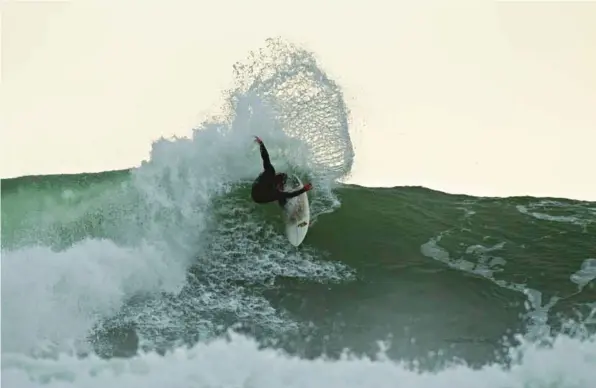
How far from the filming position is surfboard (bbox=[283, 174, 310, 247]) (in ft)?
23.2

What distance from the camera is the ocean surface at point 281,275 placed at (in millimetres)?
4898

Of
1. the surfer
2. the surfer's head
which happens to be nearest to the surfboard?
the surfer's head

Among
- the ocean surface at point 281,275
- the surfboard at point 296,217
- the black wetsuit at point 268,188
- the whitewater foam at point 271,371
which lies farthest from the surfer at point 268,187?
the whitewater foam at point 271,371

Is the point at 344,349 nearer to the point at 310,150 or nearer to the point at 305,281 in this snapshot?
the point at 305,281

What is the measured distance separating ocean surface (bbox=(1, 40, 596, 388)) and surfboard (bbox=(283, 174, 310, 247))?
0.13m

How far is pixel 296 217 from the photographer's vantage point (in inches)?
282

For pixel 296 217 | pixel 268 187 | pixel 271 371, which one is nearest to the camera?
pixel 271 371

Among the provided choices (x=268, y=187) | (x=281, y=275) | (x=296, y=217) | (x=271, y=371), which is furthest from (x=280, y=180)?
(x=271, y=371)

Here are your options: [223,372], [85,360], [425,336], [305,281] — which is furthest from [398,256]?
[85,360]

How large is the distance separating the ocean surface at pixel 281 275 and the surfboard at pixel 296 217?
0.42 ft

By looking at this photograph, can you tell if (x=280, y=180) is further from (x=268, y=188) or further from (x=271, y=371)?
(x=271, y=371)

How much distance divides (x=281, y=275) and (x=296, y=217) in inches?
34.6

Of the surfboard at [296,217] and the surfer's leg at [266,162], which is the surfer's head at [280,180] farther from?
the surfer's leg at [266,162]

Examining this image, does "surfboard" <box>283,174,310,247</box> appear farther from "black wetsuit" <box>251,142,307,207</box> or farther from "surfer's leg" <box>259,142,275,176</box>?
"surfer's leg" <box>259,142,275,176</box>
